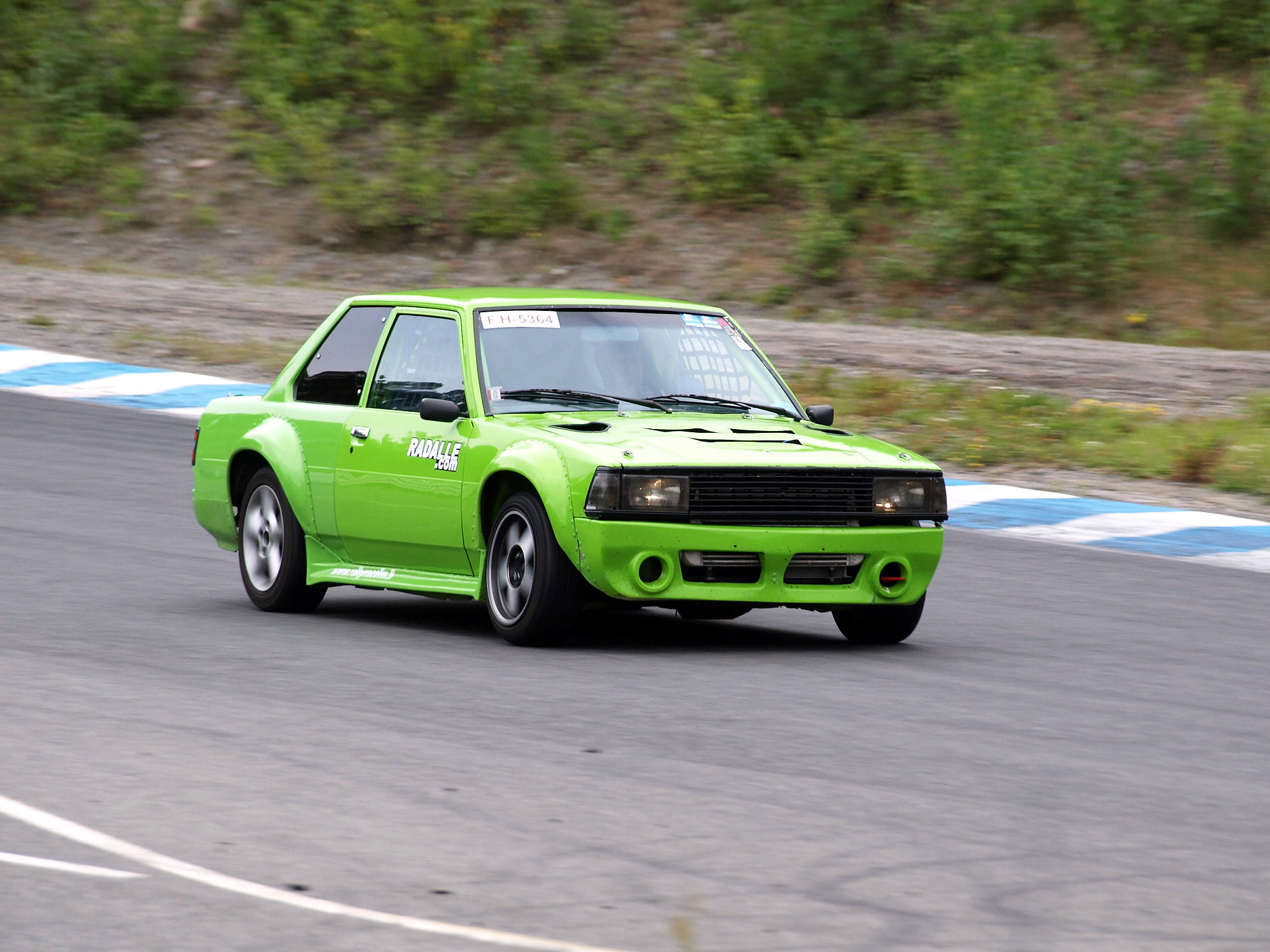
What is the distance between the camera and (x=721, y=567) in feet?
26.9

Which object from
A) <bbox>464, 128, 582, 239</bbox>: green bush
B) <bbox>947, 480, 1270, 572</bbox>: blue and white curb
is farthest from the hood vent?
<bbox>464, 128, 582, 239</bbox>: green bush

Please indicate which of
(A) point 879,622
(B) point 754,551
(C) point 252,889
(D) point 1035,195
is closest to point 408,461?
(B) point 754,551

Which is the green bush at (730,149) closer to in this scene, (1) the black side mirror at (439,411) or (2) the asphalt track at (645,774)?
(2) the asphalt track at (645,774)

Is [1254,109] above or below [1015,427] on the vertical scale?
above

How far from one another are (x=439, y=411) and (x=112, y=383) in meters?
10.6

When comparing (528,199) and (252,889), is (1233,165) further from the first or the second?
(252,889)

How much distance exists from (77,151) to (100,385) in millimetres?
14591

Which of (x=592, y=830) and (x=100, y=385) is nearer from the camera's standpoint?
(x=592, y=830)

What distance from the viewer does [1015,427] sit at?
54.8ft

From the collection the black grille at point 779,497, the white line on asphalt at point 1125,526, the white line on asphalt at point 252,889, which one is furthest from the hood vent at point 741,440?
the white line on asphalt at point 1125,526

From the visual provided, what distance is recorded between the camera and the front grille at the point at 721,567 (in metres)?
8.13

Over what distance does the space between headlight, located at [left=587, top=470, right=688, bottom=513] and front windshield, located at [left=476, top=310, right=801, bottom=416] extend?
0.93 m

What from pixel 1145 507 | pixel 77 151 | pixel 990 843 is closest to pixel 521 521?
pixel 990 843

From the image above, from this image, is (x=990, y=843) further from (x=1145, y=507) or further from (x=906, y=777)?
(x=1145, y=507)
